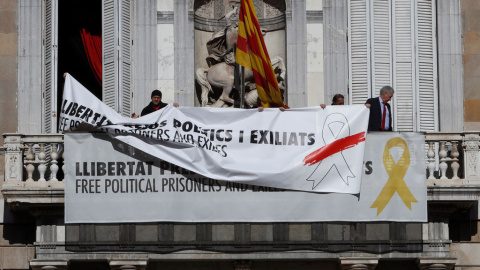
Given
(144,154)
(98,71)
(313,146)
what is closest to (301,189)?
(313,146)

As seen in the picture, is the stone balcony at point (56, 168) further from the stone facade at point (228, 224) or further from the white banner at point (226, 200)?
the white banner at point (226, 200)

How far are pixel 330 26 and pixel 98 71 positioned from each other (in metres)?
4.49

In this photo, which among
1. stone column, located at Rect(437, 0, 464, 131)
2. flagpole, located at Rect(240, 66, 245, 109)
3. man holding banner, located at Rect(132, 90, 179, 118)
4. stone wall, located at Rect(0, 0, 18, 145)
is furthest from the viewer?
stone column, located at Rect(437, 0, 464, 131)

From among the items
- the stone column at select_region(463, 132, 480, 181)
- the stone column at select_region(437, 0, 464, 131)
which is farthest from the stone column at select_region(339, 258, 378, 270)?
the stone column at select_region(437, 0, 464, 131)

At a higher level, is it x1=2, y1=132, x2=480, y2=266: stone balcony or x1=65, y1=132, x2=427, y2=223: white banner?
x1=65, y1=132, x2=427, y2=223: white banner

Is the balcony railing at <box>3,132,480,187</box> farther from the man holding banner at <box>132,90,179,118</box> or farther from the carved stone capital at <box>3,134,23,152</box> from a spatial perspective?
the man holding banner at <box>132,90,179,118</box>

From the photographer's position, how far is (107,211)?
29891 mm

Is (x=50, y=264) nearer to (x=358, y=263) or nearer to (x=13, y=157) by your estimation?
(x=13, y=157)

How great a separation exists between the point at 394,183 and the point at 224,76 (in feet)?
14.1

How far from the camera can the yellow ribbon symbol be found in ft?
98.0

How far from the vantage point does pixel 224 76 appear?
32312mm

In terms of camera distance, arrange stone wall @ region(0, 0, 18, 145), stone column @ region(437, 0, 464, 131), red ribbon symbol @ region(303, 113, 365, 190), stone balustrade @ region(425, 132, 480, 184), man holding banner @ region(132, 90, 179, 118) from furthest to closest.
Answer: stone column @ region(437, 0, 464, 131) → stone wall @ region(0, 0, 18, 145) → man holding banner @ region(132, 90, 179, 118) → stone balustrade @ region(425, 132, 480, 184) → red ribbon symbol @ region(303, 113, 365, 190)

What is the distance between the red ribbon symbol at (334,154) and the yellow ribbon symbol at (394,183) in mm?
612

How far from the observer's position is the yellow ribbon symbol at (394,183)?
98.0 ft
